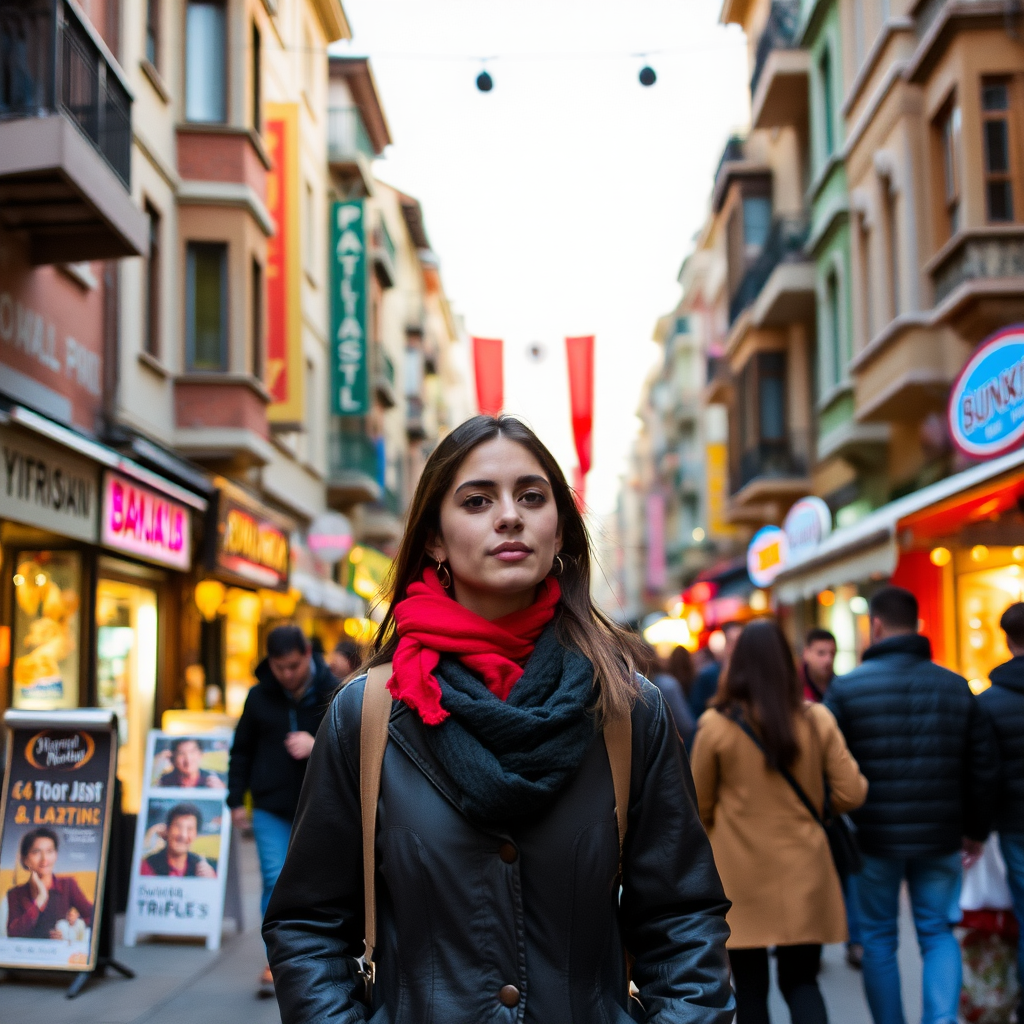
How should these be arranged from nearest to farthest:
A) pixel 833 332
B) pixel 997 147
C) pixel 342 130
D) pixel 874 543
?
1. pixel 874 543
2. pixel 997 147
3. pixel 833 332
4. pixel 342 130

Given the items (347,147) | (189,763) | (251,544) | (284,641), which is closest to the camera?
(284,641)

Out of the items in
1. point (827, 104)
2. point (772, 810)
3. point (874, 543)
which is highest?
point (827, 104)

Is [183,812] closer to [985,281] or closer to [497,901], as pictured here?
[497,901]

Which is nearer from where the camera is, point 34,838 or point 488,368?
point 34,838

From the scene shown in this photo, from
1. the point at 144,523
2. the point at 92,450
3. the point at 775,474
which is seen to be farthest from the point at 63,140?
the point at 775,474

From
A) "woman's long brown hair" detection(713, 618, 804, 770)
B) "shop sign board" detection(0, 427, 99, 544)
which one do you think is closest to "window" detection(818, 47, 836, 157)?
"shop sign board" detection(0, 427, 99, 544)

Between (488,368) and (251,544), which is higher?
(488,368)

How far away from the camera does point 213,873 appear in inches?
353

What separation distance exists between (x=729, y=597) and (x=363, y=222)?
543 inches

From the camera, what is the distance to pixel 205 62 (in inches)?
690

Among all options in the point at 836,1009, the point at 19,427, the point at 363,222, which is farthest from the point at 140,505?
the point at 363,222

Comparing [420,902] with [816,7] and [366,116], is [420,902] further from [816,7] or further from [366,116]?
[366,116]

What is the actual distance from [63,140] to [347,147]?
21658 millimetres

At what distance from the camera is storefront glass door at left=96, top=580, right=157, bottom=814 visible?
523 inches
